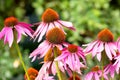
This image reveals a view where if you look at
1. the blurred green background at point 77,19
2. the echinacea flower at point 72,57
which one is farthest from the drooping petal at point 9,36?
the blurred green background at point 77,19

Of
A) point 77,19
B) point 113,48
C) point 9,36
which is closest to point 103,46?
point 113,48

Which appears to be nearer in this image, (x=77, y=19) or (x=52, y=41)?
(x=52, y=41)

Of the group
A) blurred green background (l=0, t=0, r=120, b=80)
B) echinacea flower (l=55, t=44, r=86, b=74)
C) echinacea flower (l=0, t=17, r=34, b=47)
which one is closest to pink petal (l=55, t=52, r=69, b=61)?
echinacea flower (l=55, t=44, r=86, b=74)

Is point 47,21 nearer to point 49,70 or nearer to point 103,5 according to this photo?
point 49,70

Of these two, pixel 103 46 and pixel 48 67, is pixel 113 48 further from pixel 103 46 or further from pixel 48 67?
pixel 48 67

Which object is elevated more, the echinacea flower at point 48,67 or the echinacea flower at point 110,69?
the echinacea flower at point 48,67

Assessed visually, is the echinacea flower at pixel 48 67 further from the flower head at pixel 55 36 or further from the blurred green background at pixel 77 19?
the blurred green background at pixel 77 19
